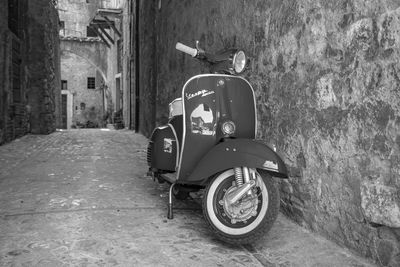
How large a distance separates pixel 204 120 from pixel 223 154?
0.38m

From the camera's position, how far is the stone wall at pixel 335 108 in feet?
6.55

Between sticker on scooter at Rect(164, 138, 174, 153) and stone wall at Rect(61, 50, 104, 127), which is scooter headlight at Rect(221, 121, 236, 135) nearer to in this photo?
sticker on scooter at Rect(164, 138, 174, 153)

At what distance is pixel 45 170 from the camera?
5.09 metres

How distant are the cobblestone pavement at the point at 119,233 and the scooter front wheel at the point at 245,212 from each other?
114mm

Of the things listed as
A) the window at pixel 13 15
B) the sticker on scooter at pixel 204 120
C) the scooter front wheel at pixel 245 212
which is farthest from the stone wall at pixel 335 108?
the window at pixel 13 15

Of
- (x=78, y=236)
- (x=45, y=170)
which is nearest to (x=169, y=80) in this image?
(x=45, y=170)

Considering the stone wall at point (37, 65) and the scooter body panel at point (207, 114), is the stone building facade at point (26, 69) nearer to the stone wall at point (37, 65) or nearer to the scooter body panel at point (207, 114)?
the stone wall at point (37, 65)

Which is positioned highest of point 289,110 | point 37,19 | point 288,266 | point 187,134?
point 37,19

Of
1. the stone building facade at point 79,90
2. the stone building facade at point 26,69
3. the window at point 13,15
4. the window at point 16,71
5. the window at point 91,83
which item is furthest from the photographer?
the window at point 91,83

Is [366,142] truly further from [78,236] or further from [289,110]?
[78,236]

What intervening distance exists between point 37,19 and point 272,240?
435 inches

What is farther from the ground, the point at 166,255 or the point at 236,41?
the point at 236,41

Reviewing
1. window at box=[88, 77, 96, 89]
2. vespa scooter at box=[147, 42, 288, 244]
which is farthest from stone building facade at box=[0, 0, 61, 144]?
window at box=[88, 77, 96, 89]

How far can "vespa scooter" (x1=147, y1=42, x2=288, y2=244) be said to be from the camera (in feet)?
8.04
